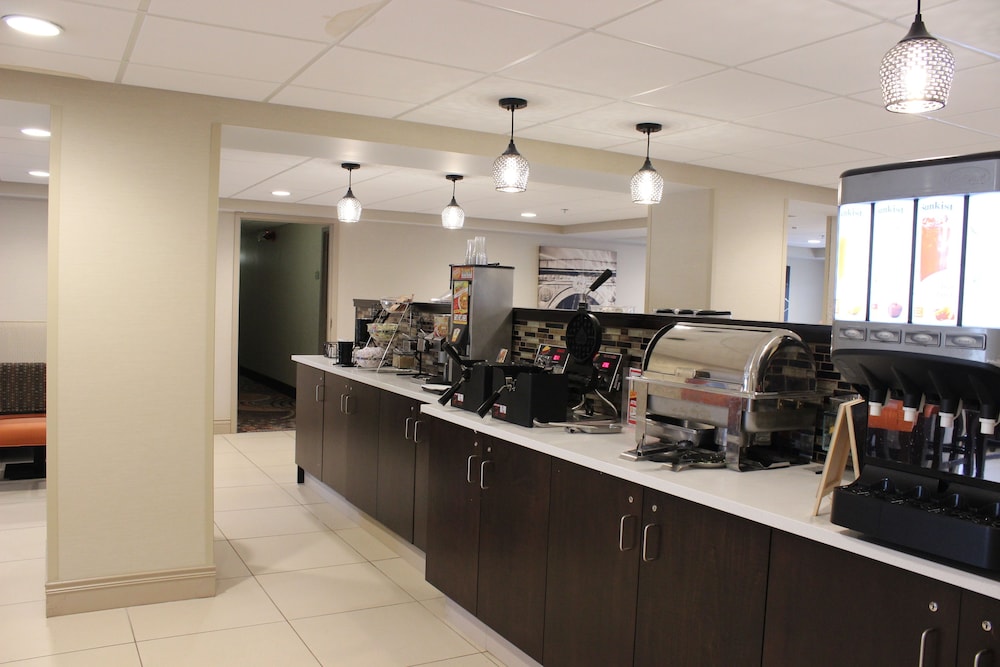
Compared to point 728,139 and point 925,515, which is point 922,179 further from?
point 728,139

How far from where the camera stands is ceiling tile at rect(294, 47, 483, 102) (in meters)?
3.24

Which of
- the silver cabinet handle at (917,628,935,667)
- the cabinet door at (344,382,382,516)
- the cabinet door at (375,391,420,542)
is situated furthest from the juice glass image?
the cabinet door at (344,382,382,516)

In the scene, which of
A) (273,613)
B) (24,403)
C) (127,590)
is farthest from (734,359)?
(24,403)

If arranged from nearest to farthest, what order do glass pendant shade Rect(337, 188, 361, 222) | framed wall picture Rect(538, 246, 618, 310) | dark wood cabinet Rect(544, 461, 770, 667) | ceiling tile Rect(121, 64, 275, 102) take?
dark wood cabinet Rect(544, 461, 770, 667)
ceiling tile Rect(121, 64, 275, 102)
glass pendant shade Rect(337, 188, 361, 222)
framed wall picture Rect(538, 246, 618, 310)

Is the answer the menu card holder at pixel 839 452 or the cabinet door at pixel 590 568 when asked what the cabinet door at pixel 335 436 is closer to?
the cabinet door at pixel 590 568

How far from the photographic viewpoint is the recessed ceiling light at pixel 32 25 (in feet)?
9.16

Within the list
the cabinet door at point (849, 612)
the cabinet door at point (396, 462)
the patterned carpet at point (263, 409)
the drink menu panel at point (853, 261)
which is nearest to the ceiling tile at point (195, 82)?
the cabinet door at point (396, 462)

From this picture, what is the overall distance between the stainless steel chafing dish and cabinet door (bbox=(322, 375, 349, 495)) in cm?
283

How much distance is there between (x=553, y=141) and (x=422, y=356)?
5.61 feet

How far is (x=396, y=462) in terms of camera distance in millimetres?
4426

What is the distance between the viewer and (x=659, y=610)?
92.4 inches

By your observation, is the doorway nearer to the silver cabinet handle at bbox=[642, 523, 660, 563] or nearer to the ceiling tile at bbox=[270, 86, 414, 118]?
the ceiling tile at bbox=[270, 86, 414, 118]

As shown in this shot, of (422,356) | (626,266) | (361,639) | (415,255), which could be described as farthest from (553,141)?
(626,266)

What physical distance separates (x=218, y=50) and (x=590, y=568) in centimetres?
249
